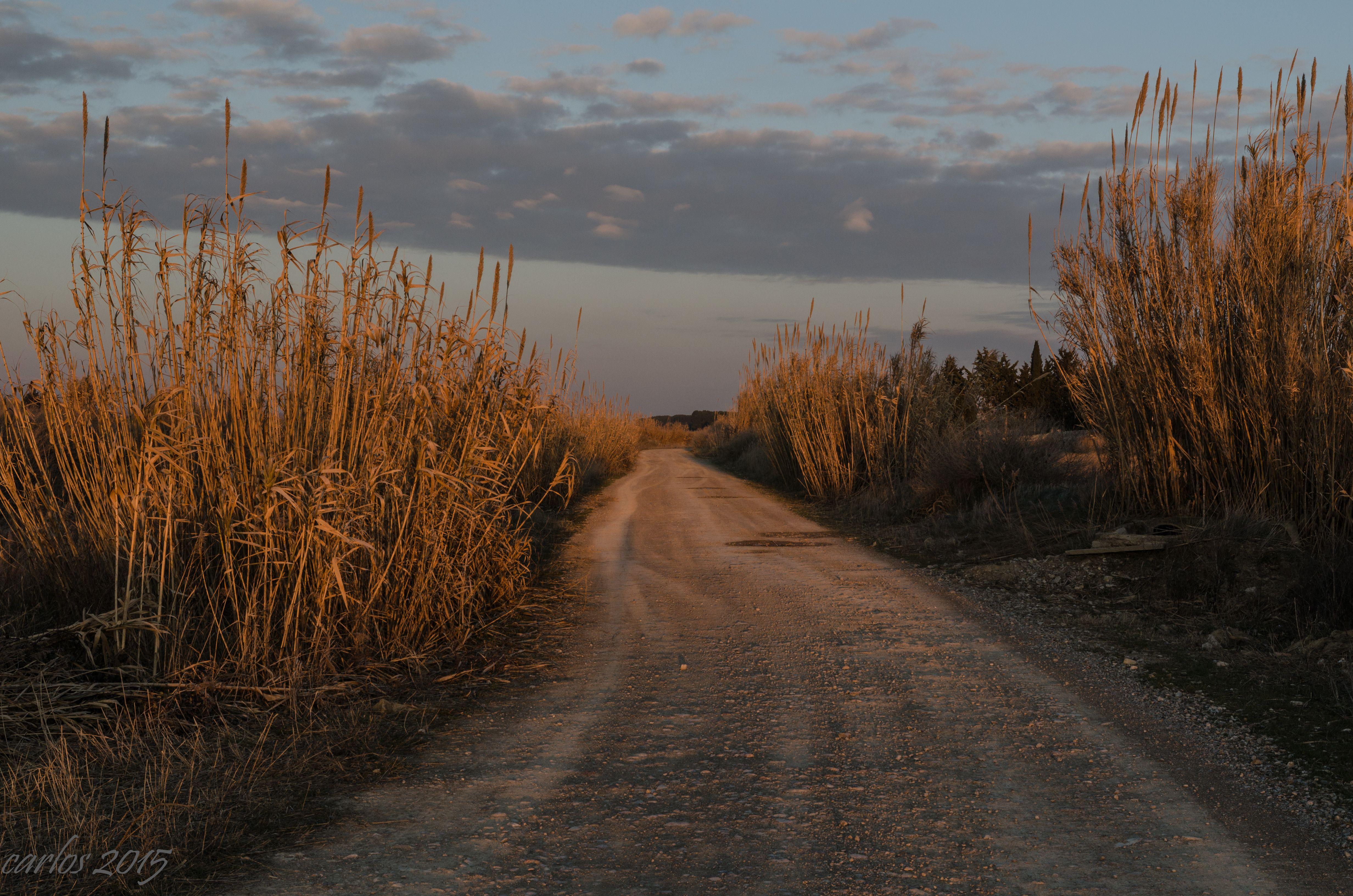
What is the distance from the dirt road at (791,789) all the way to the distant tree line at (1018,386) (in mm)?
4607

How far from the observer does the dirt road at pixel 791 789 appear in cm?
260

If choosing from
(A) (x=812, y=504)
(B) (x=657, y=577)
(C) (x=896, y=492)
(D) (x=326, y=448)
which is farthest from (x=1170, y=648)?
(A) (x=812, y=504)

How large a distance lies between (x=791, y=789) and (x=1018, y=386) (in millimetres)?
25600

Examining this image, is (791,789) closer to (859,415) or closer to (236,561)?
(236,561)

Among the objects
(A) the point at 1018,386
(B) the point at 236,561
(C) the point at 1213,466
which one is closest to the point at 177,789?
(B) the point at 236,561

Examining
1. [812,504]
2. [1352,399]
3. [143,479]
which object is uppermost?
[1352,399]

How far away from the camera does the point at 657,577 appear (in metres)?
7.80

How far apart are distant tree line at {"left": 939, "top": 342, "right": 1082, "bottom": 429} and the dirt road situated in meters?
4.61

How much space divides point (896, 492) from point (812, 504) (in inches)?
85.9

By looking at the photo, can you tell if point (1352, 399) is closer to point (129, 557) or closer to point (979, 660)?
point (979, 660)

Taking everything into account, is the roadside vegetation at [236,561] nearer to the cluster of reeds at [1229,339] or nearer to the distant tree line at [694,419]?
the cluster of reeds at [1229,339]

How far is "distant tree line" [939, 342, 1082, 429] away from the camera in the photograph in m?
14.1

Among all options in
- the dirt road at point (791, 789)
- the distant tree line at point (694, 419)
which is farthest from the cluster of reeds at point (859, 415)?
the distant tree line at point (694, 419)

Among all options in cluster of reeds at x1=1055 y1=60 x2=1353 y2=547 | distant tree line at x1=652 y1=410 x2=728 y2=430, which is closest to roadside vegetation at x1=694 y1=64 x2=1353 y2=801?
cluster of reeds at x1=1055 y1=60 x2=1353 y2=547
